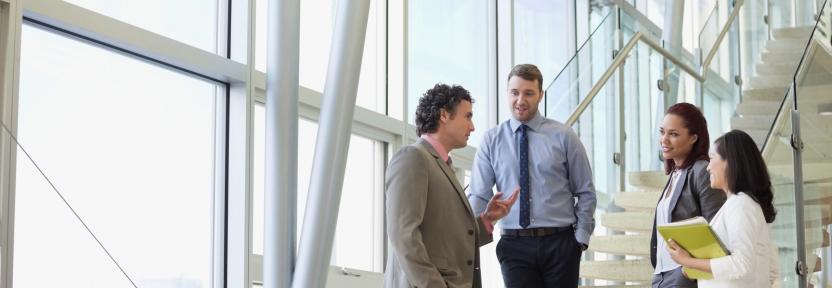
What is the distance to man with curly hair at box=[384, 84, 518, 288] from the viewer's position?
12.9ft

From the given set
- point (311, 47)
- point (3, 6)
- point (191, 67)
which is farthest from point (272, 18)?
point (3, 6)

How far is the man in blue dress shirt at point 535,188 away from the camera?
477 centimetres

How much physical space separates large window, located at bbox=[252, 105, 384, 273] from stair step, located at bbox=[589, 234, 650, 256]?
140 cm

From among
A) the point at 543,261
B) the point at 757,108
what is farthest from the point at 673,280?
the point at 757,108

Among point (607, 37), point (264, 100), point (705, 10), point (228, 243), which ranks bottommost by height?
point (228, 243)

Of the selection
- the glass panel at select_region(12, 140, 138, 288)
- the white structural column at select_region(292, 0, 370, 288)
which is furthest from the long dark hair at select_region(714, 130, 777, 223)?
the white structural column at select_region(292, 0, 370, 288)

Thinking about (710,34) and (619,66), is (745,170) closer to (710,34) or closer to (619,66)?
(619,66)

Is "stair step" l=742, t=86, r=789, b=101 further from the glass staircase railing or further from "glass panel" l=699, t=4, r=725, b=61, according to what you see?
"glass panel" l=699, t=4, r=725, b=61

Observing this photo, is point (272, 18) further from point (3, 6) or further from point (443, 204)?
point (443, 204)

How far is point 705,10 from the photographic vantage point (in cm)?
1405

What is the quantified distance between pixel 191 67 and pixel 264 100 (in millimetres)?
685

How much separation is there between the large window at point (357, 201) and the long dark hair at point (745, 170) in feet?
11.0

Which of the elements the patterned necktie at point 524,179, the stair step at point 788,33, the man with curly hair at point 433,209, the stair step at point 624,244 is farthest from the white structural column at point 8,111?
the stair step at point 788,33

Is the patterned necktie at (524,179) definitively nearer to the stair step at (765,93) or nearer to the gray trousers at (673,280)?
the gray trousers at (673,280)
